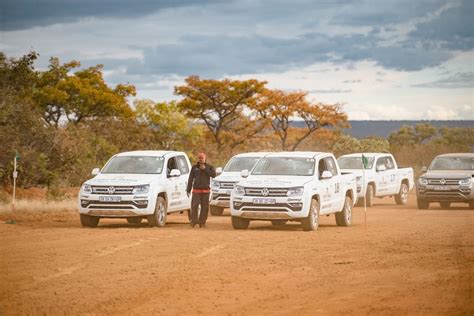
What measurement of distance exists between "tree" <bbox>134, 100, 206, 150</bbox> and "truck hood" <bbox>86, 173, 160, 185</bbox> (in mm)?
44286

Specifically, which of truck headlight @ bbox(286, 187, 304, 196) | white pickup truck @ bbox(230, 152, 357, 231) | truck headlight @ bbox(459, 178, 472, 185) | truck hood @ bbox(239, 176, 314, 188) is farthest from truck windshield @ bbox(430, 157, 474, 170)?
truck headlight @ bbox(286, 187, 304, 196)

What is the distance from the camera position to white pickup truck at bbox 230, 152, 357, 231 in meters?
23.0

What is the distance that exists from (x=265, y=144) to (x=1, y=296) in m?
65.0

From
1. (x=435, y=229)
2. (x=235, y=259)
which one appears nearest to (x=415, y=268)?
(x=235, y=259)

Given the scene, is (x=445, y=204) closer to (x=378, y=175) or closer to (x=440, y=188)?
(x=378, y=175)

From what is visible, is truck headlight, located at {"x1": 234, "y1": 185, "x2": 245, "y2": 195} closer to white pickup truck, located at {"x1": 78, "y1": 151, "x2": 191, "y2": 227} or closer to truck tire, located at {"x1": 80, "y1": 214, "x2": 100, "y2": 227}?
white pickup truck, located at {"x1": 78, "y1": 151, "x2": 191, "y2": 227}

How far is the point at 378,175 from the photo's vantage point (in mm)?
37531

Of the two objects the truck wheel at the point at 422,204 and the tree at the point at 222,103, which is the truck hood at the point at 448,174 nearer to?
the truck wheel at the point at 422,204

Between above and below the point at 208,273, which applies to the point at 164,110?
above

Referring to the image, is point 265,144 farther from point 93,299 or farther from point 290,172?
point 93,299

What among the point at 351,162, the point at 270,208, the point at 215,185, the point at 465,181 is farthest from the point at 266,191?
the point at 351,162

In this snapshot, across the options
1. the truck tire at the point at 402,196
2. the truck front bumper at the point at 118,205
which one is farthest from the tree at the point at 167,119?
the truck front bumper at the point at 118,205

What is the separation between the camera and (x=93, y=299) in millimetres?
12422

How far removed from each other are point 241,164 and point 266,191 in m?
8.35
